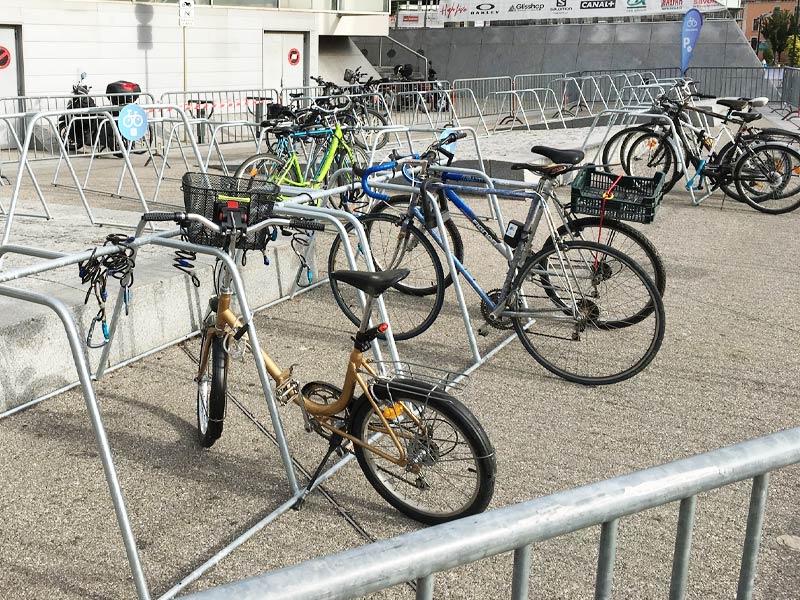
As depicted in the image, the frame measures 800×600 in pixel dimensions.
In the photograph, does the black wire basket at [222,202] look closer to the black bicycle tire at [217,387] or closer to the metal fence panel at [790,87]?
the black bicycle tire at [217,387]

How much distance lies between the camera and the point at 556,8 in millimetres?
34219

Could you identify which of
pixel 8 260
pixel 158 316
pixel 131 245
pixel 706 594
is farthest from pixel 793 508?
pixel 8 260

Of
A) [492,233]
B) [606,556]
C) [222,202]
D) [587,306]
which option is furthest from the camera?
[492,233]

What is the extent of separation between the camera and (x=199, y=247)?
157 inches

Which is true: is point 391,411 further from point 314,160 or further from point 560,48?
point 560,48

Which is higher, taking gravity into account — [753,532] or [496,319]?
[753,532]

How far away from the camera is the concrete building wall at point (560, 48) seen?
1251 inches

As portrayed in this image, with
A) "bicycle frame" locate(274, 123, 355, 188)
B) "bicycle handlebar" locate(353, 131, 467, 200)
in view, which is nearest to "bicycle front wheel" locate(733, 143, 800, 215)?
"bicycle frame" locate(274, 123, 355, 188)

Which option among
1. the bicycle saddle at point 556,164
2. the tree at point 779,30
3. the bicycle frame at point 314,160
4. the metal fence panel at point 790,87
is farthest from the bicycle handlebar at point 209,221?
the tree at point 779,30

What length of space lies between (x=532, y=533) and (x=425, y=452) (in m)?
2.31

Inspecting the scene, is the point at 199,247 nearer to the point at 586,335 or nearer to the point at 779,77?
the point at 586,335

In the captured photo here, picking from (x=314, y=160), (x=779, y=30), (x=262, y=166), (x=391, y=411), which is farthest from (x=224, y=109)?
(x=779, y=30)

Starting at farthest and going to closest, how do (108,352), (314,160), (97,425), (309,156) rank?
→ (314,160), (309,156), (108,352), (97,425)

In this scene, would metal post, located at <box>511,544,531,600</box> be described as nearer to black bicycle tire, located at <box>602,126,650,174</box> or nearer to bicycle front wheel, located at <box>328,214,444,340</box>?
bicycle front wheel, located at <box>328,214,444,340</box>
